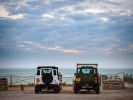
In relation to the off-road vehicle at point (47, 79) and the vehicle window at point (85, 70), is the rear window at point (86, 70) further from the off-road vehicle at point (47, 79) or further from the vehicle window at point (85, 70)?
the off-road vehicle at point (47, 79)

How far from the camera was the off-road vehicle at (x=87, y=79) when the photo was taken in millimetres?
30547

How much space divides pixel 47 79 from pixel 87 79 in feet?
10.5

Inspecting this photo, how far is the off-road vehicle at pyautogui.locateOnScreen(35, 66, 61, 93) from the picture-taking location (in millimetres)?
31516

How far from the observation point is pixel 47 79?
31.7 m

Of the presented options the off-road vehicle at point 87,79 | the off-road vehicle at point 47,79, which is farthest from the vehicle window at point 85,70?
the off-road vehicle at point 47,79

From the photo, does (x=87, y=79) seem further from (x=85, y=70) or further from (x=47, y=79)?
(x=47, y=79)

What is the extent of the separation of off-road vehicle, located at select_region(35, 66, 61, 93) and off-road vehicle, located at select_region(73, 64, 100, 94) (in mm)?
1612

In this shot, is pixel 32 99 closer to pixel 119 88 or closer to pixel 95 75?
pixel 95 75

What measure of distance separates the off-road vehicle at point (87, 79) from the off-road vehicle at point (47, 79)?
1612 millimetres

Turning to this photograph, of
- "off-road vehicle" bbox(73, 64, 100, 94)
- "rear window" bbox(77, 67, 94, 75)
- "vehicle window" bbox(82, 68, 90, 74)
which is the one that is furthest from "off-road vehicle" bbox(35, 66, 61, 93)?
"vehicle window" bbox(82, 68, 90, 74)

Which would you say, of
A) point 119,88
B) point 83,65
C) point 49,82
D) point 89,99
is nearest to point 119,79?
point 119,88

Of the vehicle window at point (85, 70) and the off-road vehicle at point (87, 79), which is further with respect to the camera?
the vehicle window at point (85, 70)

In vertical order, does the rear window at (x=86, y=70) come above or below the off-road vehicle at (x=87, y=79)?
above

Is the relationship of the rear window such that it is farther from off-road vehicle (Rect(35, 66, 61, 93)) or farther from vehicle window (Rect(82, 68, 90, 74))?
off-road vehicle (Rect(35, 66, 61, 93))
